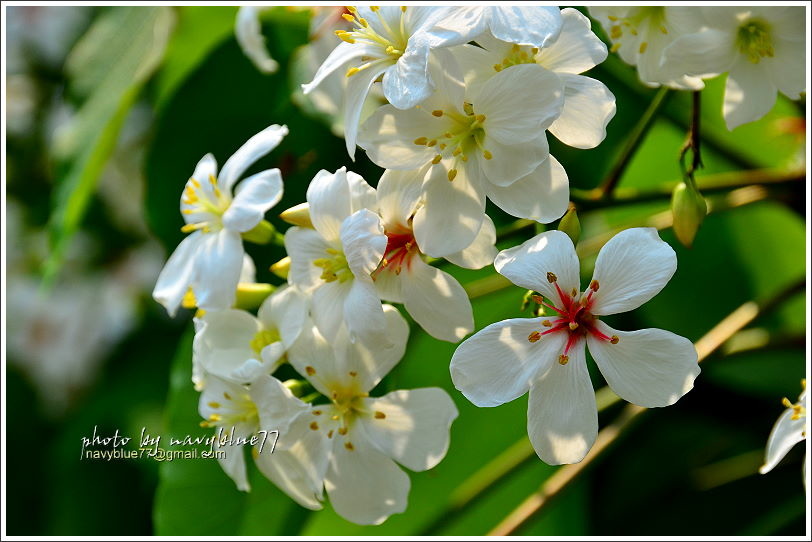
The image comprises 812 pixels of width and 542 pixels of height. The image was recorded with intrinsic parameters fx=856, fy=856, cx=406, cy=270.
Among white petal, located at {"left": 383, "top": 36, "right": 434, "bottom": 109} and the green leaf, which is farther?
the green leaf

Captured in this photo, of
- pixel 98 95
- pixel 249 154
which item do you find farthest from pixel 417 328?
pixel 98 95

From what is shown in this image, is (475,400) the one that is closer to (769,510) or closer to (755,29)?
(755,29)

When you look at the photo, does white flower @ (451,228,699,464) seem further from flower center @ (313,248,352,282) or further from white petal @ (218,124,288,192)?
white petal @ (218,124,288,192)

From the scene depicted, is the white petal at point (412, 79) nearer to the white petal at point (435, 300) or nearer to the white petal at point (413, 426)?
the white petal at point (435, 300)

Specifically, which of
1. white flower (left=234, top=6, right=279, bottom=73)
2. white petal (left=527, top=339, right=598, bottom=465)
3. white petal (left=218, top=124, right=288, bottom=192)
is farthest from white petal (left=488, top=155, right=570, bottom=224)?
white flower (left=234, top=6, right=279, bottom=73)

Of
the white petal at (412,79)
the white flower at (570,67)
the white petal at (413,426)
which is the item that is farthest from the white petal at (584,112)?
the white petal at (413,426)

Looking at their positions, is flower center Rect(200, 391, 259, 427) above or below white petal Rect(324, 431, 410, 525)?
above

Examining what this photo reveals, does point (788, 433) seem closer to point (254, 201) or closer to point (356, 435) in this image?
point (356, 435)
